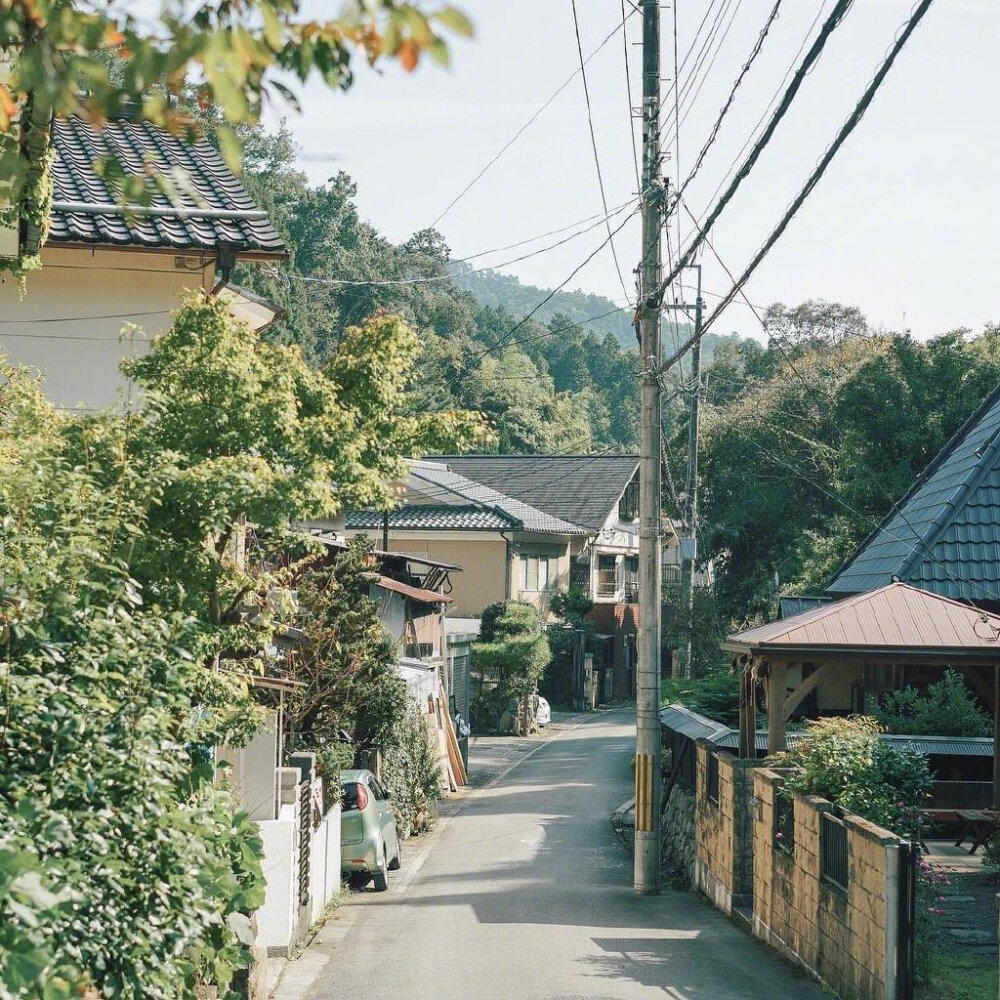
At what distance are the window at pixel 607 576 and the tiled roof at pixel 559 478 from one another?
215 centimetres

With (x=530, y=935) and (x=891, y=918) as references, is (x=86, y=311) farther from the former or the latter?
(x=891, y=918)

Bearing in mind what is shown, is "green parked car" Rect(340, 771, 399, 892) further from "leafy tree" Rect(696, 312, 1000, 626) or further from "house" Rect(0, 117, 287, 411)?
"leafy tree" Rect(696, 312, 1000, 626)

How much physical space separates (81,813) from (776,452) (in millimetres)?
36676

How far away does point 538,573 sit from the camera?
47250mm

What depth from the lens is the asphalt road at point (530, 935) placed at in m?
11.1

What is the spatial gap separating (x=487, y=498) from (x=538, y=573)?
10.7 feet

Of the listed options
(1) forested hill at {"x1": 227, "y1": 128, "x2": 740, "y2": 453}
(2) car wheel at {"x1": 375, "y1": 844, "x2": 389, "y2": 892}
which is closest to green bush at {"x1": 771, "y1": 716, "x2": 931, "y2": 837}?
(2) car wheel at {"x1": 375, "y1": 844, "x2": 389, "y2": 892}

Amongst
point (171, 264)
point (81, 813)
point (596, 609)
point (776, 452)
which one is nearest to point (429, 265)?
point (596, 609)

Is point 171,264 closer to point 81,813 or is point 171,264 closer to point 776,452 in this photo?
point 81,813

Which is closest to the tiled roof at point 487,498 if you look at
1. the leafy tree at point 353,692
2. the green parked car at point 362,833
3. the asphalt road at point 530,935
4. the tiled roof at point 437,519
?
the tiled roof at point 437,519

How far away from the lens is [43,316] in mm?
14406

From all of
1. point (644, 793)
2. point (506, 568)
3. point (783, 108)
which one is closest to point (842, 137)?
point (783, 108)

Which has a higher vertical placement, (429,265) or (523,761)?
(429,265)

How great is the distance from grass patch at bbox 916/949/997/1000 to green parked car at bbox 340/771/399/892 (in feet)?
25.9
